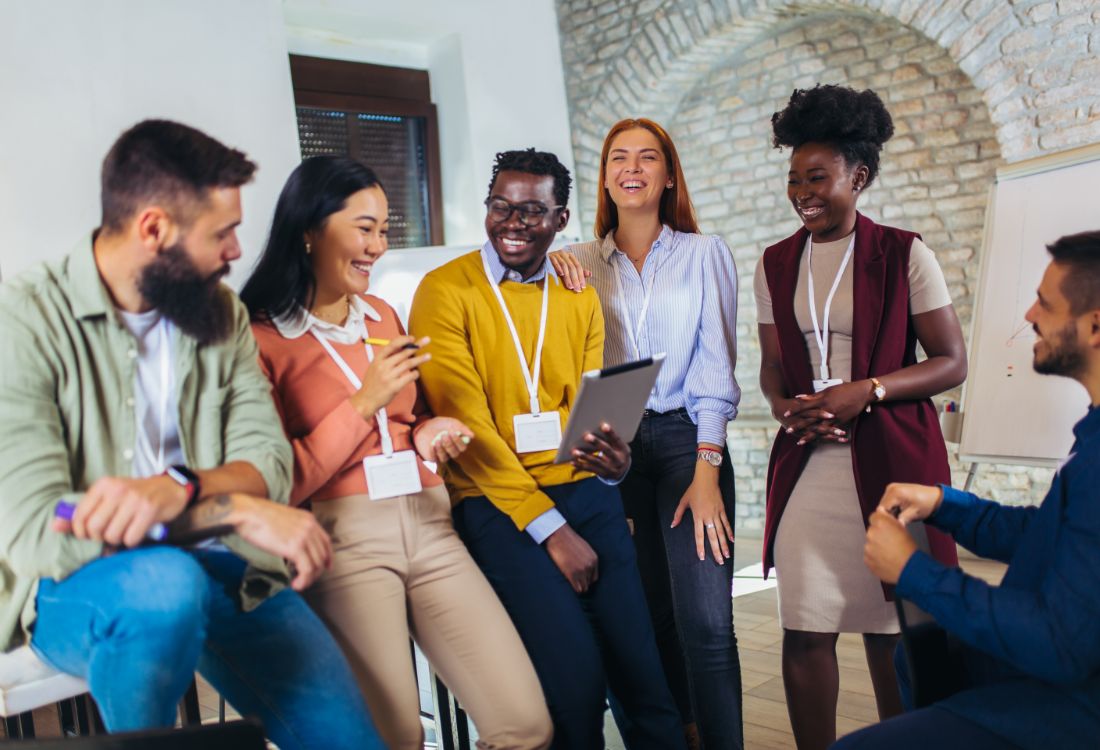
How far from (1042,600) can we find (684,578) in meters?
0.99

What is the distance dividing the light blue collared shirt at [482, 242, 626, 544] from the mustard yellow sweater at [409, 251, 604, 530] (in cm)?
1

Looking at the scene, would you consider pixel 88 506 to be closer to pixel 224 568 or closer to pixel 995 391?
pixel 224 568

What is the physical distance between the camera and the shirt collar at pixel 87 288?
1378 mm

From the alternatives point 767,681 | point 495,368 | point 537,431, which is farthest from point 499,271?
point 767,681

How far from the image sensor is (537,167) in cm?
215

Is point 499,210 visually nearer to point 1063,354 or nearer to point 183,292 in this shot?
point 183,292

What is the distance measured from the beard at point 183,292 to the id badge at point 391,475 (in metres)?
0.41

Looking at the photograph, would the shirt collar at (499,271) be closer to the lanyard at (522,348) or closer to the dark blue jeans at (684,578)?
the lanyard at (522,348)

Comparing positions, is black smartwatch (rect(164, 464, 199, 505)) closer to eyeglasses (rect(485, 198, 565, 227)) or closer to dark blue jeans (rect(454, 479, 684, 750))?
dark blue jeans (rect(454, 479, 684, 750))

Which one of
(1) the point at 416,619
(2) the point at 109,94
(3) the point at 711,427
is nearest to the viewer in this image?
(1) the point at 416,619

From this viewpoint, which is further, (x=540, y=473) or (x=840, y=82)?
(x=840, y=82)

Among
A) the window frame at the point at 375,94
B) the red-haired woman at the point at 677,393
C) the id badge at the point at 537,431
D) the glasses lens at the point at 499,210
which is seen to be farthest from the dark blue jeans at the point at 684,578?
the window frame at the point at 375,94

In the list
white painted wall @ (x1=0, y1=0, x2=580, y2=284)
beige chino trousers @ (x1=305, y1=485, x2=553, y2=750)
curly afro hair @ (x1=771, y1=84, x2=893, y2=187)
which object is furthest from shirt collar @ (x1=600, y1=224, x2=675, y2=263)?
white painted wall @ (x1=0, y1=0, x2=580, y2=284)

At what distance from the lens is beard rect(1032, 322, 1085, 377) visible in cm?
163
